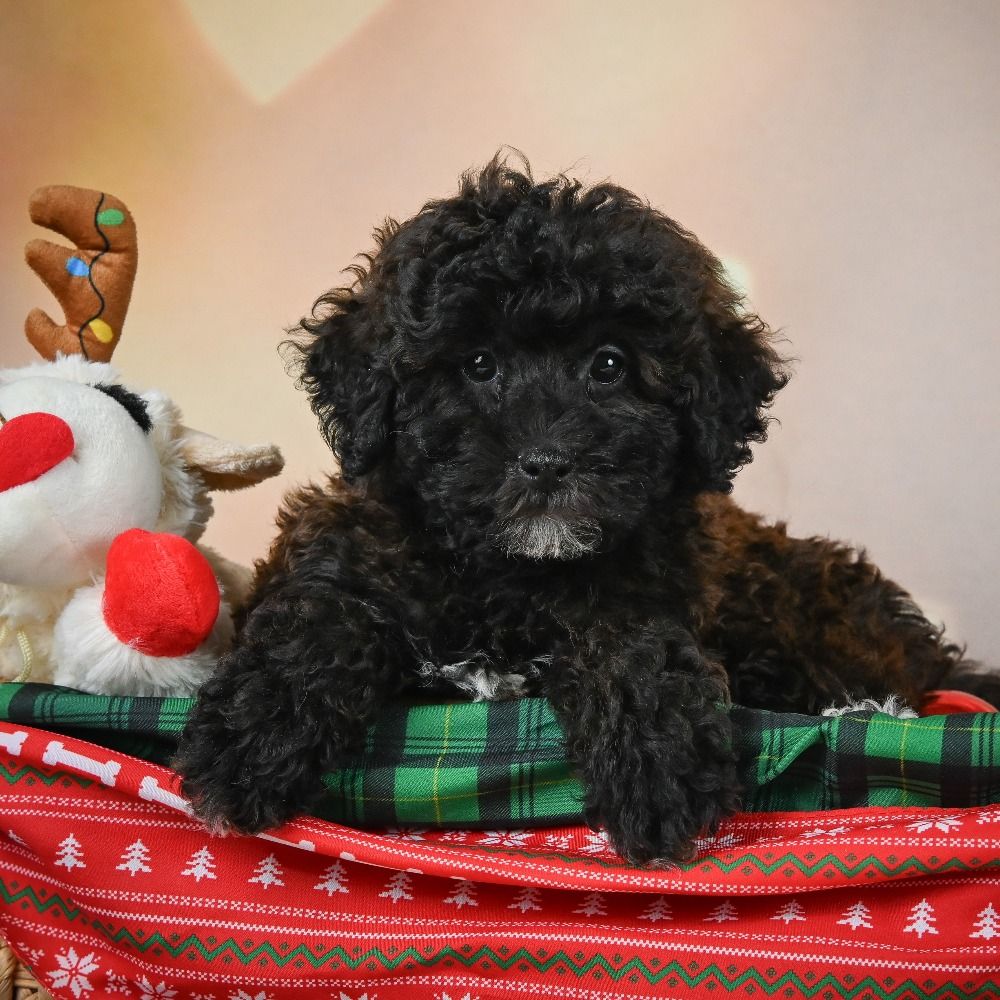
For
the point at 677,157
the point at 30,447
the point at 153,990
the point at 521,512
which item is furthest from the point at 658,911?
the point at 677,157

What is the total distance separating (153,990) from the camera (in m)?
1.74

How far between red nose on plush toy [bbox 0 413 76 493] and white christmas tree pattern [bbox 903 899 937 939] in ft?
4.84

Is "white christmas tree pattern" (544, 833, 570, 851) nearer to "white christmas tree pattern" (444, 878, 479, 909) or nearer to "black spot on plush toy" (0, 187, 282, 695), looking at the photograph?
"white christmas tree pattern" (444, 878, 479, 909)

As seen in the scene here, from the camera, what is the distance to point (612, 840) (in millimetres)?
1621

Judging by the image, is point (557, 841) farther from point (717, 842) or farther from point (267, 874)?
point (267, 874)

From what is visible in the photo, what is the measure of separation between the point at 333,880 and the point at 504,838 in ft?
0.87

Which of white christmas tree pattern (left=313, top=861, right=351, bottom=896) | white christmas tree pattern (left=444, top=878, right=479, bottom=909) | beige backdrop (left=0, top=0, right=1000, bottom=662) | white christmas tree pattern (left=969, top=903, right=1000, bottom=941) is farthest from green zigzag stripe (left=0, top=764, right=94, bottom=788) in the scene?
beige backdrop (left=0, top=0, right=1000, bottom=662)

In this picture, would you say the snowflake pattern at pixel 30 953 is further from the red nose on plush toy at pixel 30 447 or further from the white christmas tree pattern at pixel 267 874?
the red nose on plush toy at pixel 30 447

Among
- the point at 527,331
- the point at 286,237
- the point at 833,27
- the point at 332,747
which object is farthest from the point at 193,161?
the point at 332,747

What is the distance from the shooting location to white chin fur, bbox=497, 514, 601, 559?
1.67 m

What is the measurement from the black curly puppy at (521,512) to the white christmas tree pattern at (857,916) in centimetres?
23

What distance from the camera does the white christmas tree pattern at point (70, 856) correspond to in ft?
5.63

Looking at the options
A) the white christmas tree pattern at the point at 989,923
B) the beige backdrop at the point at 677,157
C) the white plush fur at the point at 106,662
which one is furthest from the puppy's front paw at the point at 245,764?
the beige backdrop at the point at 677,157

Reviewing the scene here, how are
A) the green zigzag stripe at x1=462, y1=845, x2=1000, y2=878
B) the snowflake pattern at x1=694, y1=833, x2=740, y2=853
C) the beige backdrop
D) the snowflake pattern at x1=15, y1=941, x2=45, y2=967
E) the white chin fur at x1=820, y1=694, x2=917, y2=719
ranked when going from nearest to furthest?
the green zigzag stripe at x1=462, y1=845, x2=1000, y2=878 → the snowflake pattern at x1=694, y1=833, x2=740, y2=853 → the snowflake pattern at x1=15, y1=941, x2=45, y2=967 → the white chin fur at x1=820, y1=694, x2=917, y2=719 → the beige backdrop
